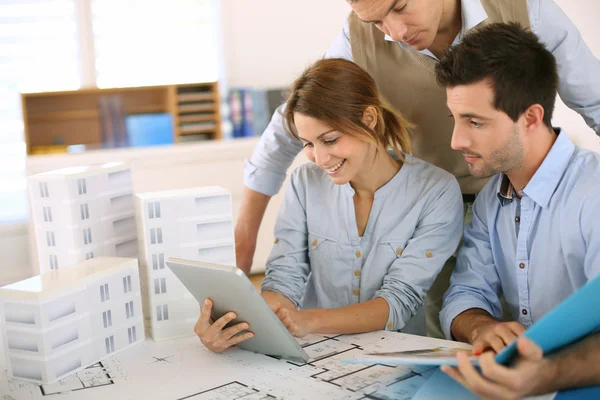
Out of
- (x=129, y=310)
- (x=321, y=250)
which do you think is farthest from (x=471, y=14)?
(x=129, y=310)

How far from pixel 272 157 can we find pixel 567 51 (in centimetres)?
84

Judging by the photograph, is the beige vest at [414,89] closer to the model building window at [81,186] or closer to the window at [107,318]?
the model building window at [81,186]

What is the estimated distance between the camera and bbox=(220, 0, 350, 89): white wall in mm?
4598

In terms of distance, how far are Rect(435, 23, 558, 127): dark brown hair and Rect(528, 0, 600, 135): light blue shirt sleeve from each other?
0.26 metres

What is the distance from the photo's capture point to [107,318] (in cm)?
149

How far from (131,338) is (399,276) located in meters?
0.62

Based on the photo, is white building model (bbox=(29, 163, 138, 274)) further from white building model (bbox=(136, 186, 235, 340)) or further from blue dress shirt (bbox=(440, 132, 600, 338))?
blue dress shirt (bbox=(440, 132, 600, 338))

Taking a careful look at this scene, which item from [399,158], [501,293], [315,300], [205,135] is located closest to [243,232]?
[315,300]

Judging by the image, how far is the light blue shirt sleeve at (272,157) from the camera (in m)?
2.03

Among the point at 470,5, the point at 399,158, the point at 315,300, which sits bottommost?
the point at 315,300

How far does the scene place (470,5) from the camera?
171cm

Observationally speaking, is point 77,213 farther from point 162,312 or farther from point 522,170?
point 522,170

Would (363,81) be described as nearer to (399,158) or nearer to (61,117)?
(399,158)

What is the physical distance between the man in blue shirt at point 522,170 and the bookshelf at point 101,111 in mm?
2959
